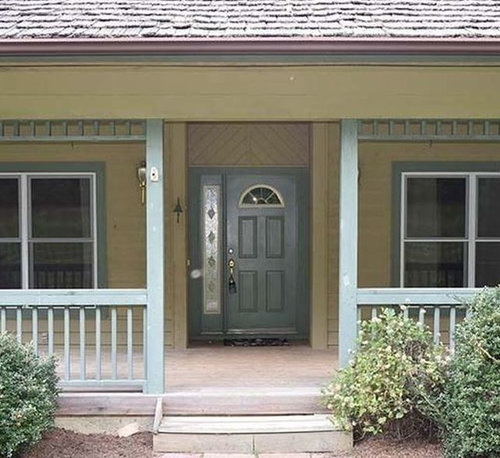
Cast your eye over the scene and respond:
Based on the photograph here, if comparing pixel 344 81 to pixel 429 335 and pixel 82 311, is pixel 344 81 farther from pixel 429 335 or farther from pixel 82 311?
pixel 82 311

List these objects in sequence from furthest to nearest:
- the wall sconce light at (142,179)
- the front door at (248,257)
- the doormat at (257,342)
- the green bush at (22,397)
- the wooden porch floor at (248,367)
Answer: the front door at (248,257), the doormat at (257,342), the wall sconce light at (142,179), the wooden porch floor at (248,367), the green bush at (22,397)

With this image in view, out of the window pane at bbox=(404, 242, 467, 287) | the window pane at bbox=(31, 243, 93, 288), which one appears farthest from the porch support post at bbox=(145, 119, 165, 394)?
the window pane at bbox=(404, 242, 467, 287)

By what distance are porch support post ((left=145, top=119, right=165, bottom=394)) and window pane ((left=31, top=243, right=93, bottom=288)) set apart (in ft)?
7.89

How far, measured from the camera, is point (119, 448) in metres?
5.41

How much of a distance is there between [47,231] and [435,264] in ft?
14.3

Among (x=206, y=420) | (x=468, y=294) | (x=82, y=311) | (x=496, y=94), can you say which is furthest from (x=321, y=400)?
(x=496, y=94)

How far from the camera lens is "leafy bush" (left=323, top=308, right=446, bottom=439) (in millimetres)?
5254

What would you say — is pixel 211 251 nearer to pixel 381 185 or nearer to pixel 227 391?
pixel 381 185

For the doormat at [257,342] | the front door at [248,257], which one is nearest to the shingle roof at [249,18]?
the front door at [248,257]

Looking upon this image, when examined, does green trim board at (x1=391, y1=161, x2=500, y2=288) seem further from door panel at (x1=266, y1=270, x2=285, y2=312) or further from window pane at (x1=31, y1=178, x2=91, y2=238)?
window pane at (x1=31, y1=178, x2=91, y2=238)

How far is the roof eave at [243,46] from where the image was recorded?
5332 millimetres

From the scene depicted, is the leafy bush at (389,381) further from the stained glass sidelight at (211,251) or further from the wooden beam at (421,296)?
the stained glass sidelight at (211,251)

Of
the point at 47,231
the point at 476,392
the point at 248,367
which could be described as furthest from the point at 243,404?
the point at 47,231

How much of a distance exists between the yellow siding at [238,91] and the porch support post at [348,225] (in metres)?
0.21
